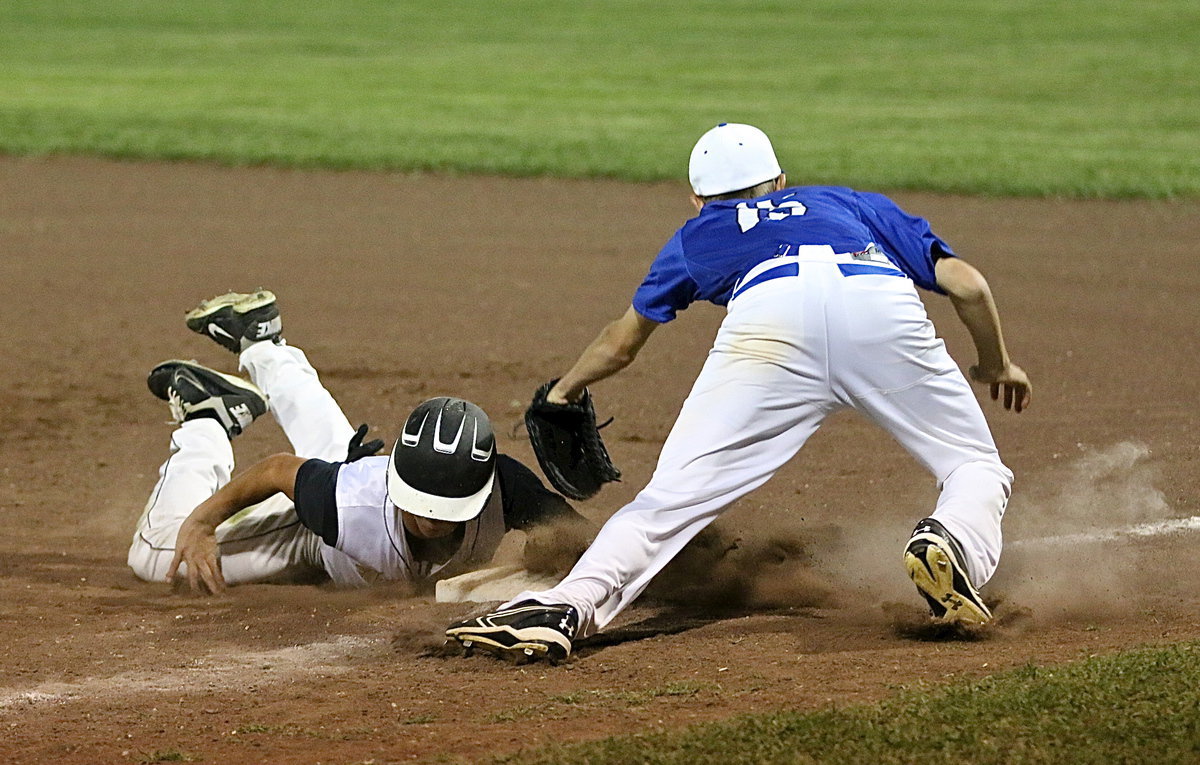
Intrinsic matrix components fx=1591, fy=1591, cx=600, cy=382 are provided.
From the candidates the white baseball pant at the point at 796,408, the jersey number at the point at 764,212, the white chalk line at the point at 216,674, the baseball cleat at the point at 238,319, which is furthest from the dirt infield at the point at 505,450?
the jersey number at the point at 764,212

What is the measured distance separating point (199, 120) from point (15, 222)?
191 inches

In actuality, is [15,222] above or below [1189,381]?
above

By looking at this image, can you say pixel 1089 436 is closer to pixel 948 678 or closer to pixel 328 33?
pixel 948 678

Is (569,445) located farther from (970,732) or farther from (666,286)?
(970,732)

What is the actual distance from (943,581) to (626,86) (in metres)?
16.7

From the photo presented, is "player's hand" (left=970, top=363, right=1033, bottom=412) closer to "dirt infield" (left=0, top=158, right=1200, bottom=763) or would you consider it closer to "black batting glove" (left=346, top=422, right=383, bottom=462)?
"dirt infield" (left=0, top=158, right=1200, bottom=763)

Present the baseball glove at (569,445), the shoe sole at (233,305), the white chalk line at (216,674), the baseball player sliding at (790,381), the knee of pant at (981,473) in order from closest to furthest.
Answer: the white chalk line at (216,674)
the baseball player sliding at (790,381)
the knee of pant at (981,473)
the baseball glove at (569,445)
the shoe sole at (233,305)

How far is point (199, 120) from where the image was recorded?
1655 cm

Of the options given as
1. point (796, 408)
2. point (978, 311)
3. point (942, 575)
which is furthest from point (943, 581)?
point (978, 311)

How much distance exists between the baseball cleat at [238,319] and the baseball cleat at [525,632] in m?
2.47

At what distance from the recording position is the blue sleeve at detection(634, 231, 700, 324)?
4.38m

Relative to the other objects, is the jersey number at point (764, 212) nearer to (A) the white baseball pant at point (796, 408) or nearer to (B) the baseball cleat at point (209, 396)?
(A) the white baseball pant at point (796, 408)

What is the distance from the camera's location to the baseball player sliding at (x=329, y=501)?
14.3 ft

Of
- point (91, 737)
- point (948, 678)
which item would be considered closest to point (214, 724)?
point (91, 737)
